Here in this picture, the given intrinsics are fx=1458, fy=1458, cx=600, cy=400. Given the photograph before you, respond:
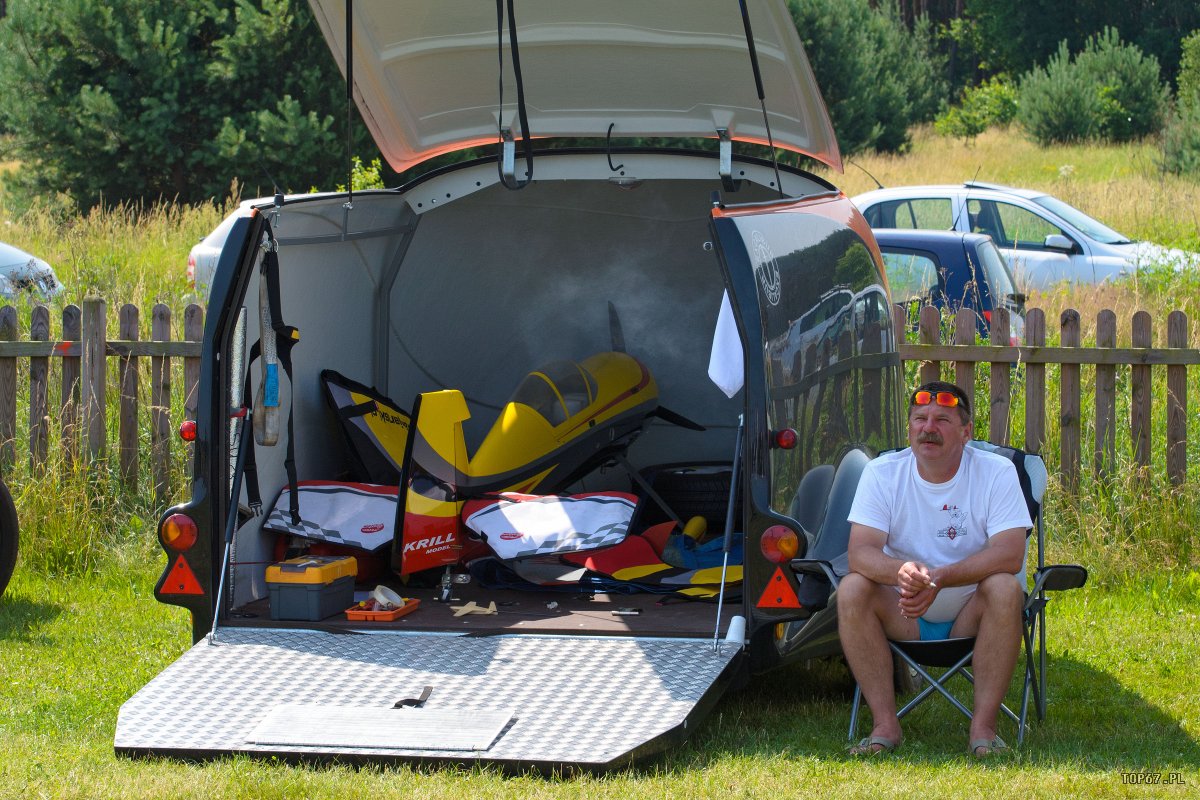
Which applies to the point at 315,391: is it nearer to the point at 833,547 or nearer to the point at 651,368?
the point at 651,368

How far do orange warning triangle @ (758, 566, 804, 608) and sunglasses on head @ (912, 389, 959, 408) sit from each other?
82cm

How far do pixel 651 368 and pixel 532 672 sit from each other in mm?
3042

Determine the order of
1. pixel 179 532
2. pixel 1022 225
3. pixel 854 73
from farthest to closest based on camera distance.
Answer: pixel 854 73, pixel 1022 225, pixel 179 532

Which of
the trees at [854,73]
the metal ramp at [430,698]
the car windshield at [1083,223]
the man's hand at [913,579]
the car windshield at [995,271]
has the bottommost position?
the metal ramp at [430,698]

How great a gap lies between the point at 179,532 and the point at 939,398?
2.67m

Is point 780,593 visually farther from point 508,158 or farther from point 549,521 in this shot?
point 508,158

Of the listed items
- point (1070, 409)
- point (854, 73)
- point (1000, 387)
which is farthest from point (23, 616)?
point (854, 73)

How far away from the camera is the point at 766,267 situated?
4953mm

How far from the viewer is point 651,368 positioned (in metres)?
7.56

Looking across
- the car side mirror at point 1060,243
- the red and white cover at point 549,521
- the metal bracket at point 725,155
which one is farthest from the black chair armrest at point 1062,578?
the car side mirror at point 1060,243

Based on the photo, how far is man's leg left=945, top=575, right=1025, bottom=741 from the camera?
15.4 feet

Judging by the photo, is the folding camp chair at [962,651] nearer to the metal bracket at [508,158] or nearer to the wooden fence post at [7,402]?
the metal bracket at [508,158]

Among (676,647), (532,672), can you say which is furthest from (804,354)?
(532,672)

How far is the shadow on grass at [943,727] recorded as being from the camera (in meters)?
→ 4.62
